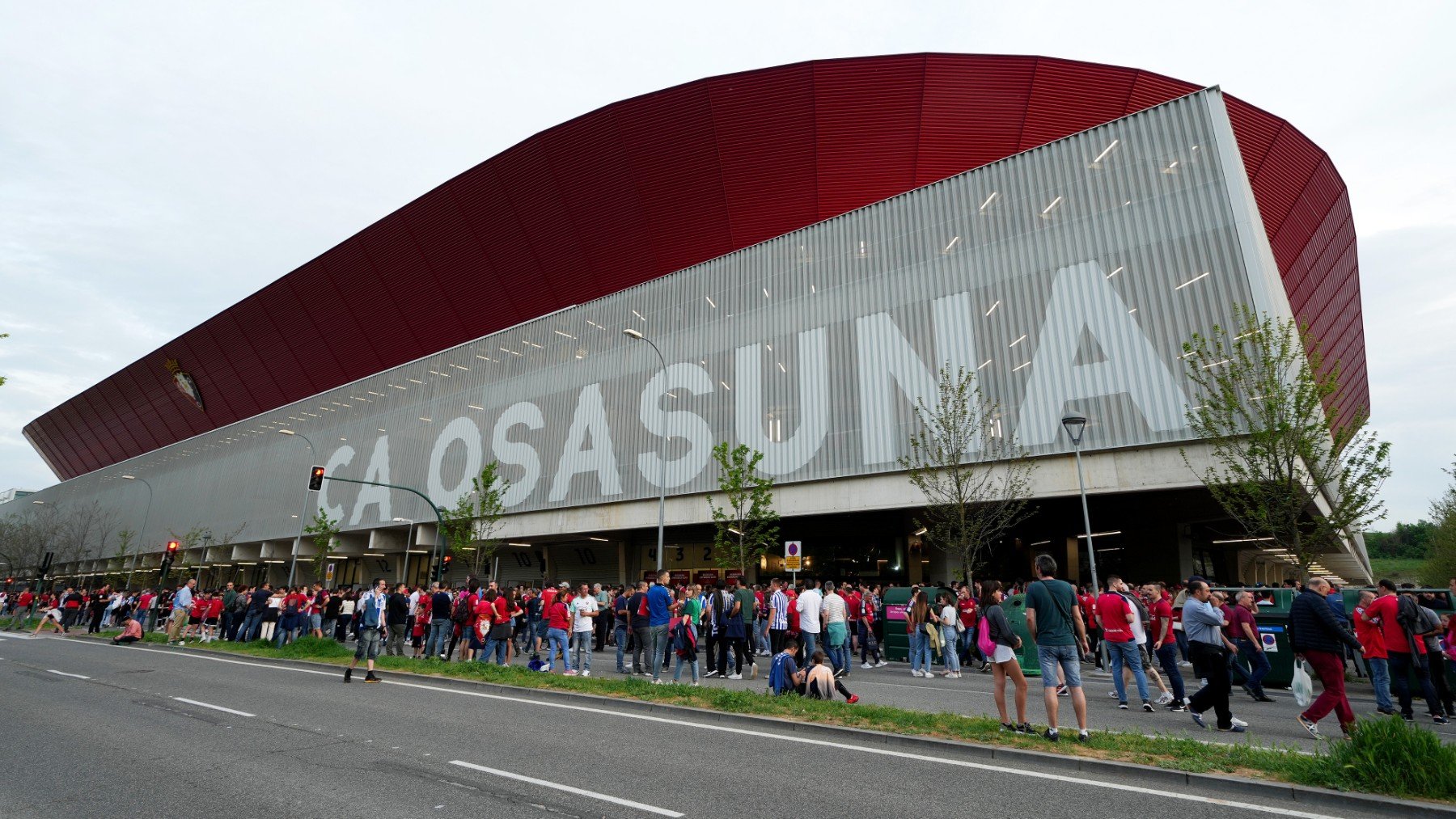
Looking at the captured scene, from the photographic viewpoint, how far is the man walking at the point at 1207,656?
8289mm

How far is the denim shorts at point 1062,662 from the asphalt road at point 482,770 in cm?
118

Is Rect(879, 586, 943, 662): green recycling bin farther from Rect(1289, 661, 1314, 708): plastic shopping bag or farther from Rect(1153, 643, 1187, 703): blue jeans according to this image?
Rect(1289, 661, 1314, 708): plastic shopping bag

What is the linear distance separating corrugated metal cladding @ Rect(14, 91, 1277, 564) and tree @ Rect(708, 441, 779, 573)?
5.23ft

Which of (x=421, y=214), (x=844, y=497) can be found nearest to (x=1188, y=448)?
(x=844, y=497)

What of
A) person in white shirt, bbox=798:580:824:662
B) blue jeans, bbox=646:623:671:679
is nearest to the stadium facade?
person in white shirt, bbox=798:580:824:662

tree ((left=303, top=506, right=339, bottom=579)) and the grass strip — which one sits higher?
tree ((left=303, top=506, right=339, bottom=579))

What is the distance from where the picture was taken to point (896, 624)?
18172mm

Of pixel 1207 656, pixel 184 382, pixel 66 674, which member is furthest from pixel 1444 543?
pixel 184 382

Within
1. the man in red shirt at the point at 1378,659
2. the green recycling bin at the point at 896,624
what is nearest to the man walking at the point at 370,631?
the green recycling bin at the point at 896,624

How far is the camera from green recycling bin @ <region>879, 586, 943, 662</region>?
18.1 m

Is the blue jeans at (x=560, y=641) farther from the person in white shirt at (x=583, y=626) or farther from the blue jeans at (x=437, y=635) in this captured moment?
the blue jeans at (x=437, y=635)

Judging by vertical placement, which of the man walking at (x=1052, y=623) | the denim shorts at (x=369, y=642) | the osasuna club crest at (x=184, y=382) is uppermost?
the osasuna club crest at (x=184, y=382)

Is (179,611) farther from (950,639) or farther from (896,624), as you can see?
(950,639)

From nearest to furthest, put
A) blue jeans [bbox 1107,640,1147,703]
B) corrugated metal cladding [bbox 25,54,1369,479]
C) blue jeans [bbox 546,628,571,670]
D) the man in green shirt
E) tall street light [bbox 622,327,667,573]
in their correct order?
blue jeans [bbox 1107,640,1147,703] → blue jeans [bbox 546,628,571,670] → the man in green shirt → tall street light [bbox 622,327,667,573] → corrugated metal cladding [bbox 25,54,1369,479]
